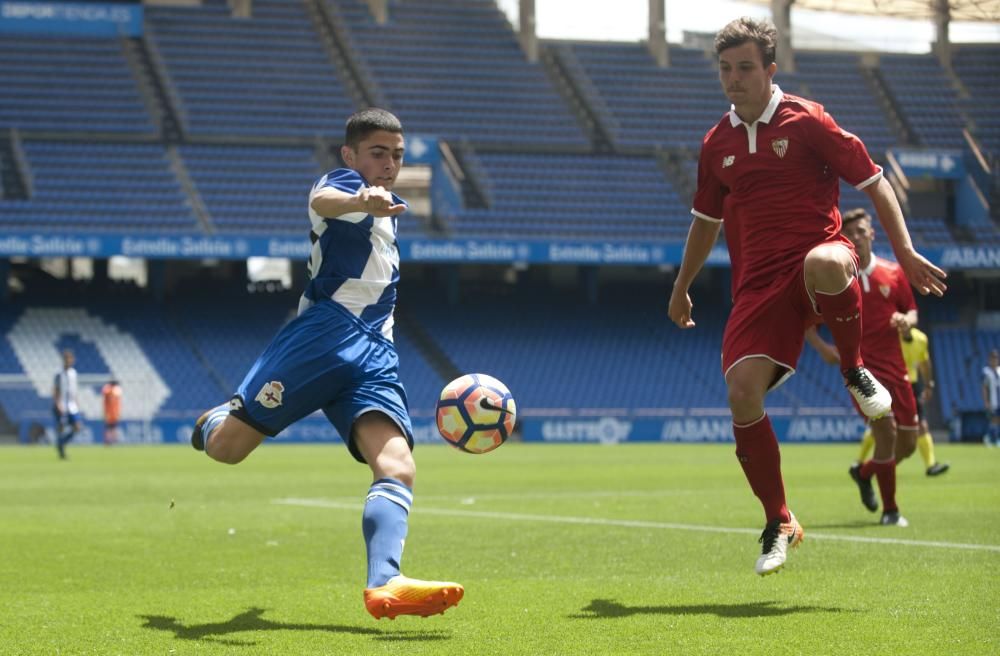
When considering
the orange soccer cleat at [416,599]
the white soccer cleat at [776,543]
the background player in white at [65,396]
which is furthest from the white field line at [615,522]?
the background player in white at [65,396]

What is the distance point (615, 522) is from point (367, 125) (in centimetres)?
583

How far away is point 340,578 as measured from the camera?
7.73 metres

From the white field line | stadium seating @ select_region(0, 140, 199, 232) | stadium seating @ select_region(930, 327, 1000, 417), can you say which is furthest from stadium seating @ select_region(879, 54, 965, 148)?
the white field line

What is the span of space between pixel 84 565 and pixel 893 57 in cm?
4614

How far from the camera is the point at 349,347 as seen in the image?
6.16 meters

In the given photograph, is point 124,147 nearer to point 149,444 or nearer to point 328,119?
point 328,119

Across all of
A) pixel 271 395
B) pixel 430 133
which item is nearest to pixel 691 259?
pixel 271 395

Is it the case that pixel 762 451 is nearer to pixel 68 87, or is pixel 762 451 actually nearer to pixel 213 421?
pixel 213 421

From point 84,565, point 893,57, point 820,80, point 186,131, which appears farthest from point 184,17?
point 84,565

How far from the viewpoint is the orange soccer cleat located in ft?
17.5

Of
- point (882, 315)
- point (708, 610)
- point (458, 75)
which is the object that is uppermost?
point (708, 610)

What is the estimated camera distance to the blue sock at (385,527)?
5559 millimetres

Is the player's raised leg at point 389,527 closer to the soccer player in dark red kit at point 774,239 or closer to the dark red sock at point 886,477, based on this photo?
the soccer player in dark red kit at point 774,239

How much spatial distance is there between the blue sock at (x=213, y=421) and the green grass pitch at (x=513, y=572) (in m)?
0.80
